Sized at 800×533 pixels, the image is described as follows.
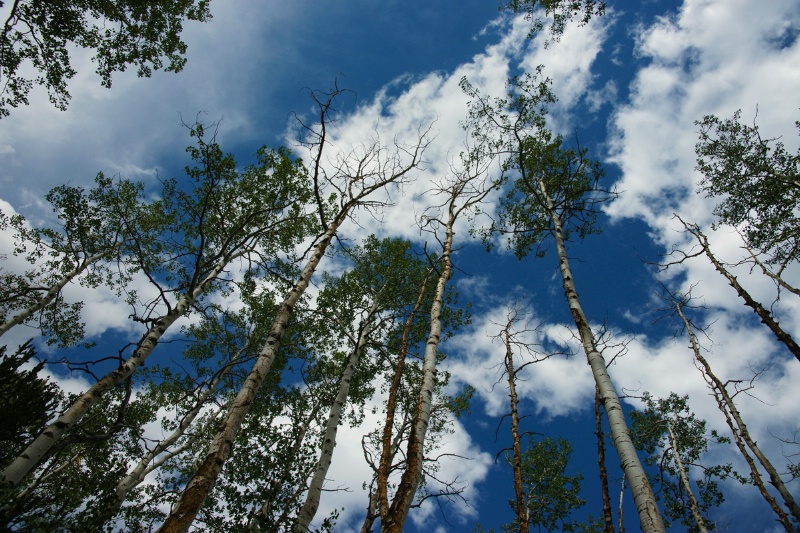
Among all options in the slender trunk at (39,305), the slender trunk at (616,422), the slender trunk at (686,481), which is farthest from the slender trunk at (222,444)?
the slender trunk at (686,481)

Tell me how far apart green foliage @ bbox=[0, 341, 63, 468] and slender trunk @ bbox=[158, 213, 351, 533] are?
276 inches

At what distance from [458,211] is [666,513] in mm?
16249

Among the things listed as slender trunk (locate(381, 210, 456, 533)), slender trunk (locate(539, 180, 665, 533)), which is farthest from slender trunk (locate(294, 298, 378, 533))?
slender trunk (locate(539, 180, 665, 533))

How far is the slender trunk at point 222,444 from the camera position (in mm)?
3926

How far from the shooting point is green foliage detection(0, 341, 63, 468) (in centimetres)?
877

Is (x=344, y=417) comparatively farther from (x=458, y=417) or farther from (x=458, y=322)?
(x=458, y=322)

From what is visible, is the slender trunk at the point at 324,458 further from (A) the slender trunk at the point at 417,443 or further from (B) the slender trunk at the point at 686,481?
(B) the slender trunk at the point at 686,481

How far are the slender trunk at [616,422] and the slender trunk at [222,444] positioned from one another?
5.26 meters

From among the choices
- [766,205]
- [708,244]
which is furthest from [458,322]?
[766,205]

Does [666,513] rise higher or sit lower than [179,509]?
higher

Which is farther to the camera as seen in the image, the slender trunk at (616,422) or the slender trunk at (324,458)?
the slender trunk at (324,458)

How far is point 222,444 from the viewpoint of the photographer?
15.2 ft

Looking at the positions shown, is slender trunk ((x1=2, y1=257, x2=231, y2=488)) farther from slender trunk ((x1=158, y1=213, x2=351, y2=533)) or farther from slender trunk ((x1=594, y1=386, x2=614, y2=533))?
slender trunk ((x1=594, y1=386, x2=614, y2=533))

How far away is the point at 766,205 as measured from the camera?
1148 cm
